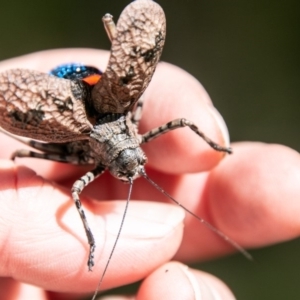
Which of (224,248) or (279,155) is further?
(224,248)

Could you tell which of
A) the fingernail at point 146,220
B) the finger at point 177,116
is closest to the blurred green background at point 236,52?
the finger at point 177,116

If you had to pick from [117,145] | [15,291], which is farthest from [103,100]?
[15,291]

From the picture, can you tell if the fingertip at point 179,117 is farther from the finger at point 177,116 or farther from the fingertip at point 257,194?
the fingertip at point 257,194

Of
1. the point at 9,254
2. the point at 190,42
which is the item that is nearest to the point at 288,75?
the point at 190,42

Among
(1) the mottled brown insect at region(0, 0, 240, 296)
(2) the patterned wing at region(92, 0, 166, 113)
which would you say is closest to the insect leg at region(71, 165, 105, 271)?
(1) the mottled brown insect at region(0, 0, 240, 296)

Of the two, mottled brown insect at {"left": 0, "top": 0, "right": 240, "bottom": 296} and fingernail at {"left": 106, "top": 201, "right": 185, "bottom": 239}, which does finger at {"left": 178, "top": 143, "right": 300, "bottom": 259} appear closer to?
fingernail at {"left": 106, "top": 201, "right": 185, "bottom": 239}

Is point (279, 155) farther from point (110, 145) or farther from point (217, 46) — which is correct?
point (217, 46)
